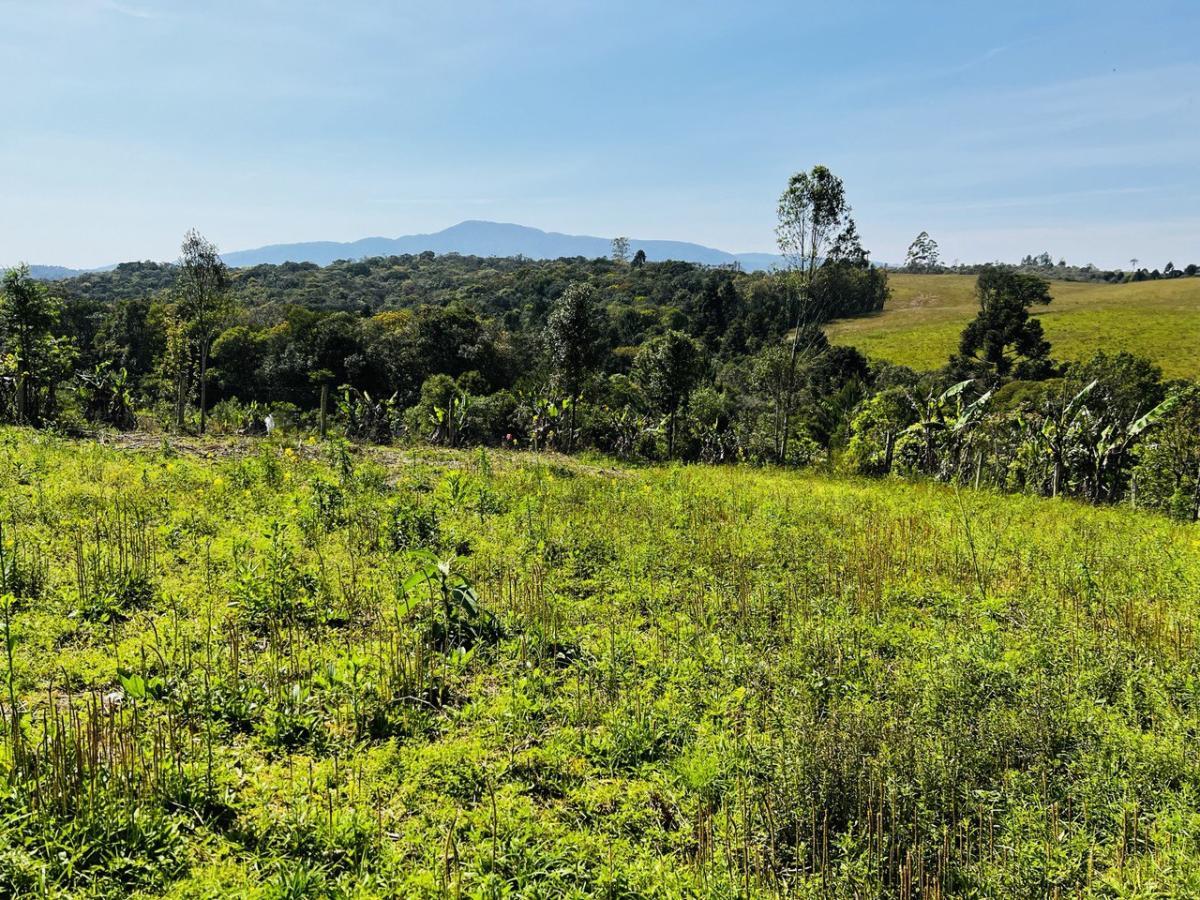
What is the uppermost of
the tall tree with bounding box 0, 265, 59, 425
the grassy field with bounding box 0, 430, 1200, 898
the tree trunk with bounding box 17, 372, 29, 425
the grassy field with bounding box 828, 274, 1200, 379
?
the grassy field with bounding box 828, 274, 1200, 379

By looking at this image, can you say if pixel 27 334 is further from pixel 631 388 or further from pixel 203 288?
pixel 631 388

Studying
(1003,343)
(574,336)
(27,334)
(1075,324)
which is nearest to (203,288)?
(27,334)

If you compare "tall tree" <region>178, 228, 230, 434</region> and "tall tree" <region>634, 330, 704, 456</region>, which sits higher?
"tall tree" <region>178, 228, 230, 434</region>

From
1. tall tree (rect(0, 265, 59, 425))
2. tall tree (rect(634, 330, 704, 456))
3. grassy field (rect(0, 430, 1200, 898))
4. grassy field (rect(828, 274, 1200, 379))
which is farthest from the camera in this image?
grassy field (rect(828, 274, 1200, 379))

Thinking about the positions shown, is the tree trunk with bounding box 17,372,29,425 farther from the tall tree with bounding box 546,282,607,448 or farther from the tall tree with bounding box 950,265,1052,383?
the tall tree with bounding box 950,265,1052,383

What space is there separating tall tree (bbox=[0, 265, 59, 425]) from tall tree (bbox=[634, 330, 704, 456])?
621 inches

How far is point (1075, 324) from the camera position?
7069 cm

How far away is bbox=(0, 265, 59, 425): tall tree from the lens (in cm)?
1485

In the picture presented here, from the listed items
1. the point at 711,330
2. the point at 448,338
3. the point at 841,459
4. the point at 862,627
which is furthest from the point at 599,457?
the point at 711,330

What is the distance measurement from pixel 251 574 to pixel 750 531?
21.5 feet

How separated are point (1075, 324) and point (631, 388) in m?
63.5

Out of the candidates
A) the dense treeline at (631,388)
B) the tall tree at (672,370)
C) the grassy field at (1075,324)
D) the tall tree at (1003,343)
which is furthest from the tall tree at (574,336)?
the grassy field at (1075,324)

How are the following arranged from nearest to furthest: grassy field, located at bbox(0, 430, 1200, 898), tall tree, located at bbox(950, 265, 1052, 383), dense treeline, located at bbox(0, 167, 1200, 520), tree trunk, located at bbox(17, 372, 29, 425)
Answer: grassy field, located at bbox(0, 430, 1200, 898) → tree trunk, located at bbox(17, 372, 29, 425) → dense treeline, located at bbox(0, 167, 1200, 520) → tall tree, located at bbox(950, 265, 1052, 383)

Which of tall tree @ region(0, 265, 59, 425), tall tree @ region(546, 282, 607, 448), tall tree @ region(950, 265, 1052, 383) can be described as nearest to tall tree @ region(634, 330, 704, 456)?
tall tree @ region(546, 282, 607, 448)
